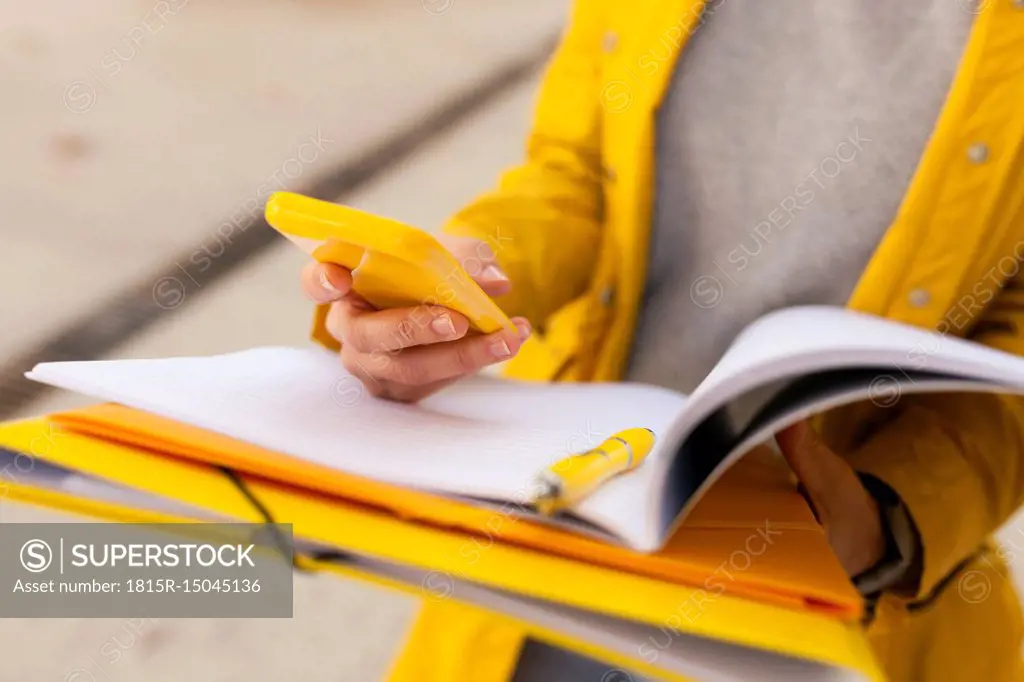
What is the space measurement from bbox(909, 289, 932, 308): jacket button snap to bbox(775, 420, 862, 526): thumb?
0.09 metres

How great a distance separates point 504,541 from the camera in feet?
0.74

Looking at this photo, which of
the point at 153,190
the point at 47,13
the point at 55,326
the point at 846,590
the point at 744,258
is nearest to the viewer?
the point at 846,590

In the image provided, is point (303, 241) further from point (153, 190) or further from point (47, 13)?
point (47, 13)

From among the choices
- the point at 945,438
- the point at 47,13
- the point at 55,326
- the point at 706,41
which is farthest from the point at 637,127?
the point at 47,13

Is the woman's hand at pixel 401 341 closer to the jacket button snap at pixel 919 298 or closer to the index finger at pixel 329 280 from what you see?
the index finger at pixel 329 280

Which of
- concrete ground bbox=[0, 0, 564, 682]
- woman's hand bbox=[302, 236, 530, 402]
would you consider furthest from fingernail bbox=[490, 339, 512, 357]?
concrete ground bbox=[0, 0, 564, 682]

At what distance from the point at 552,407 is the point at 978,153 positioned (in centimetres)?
20

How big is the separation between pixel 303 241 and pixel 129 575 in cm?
16

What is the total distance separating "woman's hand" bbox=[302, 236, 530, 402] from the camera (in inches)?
10.7

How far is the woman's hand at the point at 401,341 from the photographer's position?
272mm

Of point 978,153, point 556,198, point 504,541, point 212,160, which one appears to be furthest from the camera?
point 212,160

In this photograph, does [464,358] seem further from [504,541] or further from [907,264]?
[907,264]

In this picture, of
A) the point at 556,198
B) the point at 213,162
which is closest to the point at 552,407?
the point at 556,198

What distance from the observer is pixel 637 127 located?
1.37 ft
